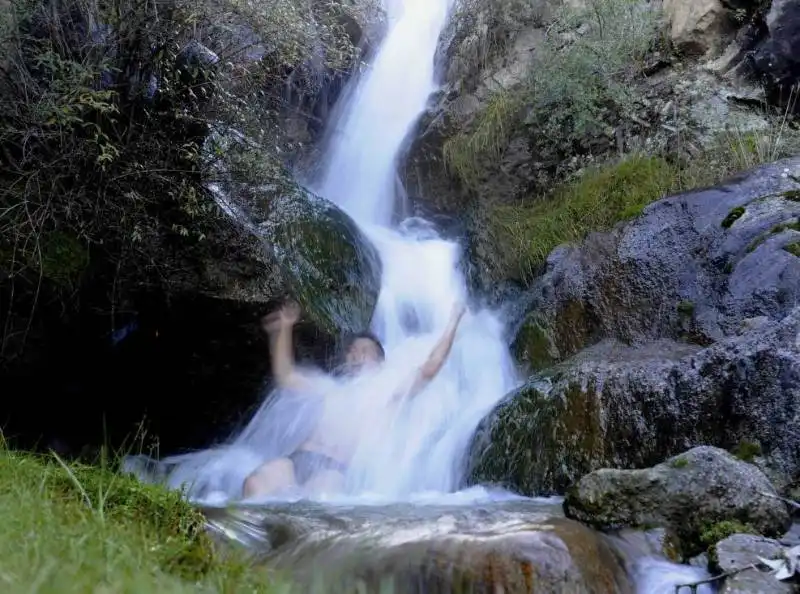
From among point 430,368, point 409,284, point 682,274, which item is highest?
point 409,284

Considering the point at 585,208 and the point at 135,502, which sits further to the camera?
the point at 585,208

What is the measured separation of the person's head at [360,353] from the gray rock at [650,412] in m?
1.54

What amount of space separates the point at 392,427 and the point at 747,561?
3304 mm

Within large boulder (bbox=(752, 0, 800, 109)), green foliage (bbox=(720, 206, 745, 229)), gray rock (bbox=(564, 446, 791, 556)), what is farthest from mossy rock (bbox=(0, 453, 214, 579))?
large boulder (bbox=(752, 0, 800, 109))

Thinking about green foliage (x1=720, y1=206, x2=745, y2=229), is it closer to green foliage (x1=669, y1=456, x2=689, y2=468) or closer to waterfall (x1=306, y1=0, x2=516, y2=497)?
waterfall (x1=306, y1=0, x2=516, y2=497)

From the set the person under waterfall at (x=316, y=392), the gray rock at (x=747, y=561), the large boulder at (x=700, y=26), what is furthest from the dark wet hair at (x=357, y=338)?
the large boulder at (x=700, y=26)

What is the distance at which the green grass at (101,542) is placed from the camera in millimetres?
1321

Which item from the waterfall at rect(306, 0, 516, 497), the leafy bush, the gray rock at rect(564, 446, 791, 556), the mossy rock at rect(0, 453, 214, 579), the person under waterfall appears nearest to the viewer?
the mossy rock at rect(0, 453, 214, 579)

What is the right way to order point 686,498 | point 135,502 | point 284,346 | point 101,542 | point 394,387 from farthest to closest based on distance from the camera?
1. point 394,387
2. point 284,346
3. point 686,498
4. point 135,502
5. point 101,542

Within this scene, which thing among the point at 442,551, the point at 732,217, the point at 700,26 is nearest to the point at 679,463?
the point at 442,551

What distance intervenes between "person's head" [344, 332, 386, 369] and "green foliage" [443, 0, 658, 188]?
3804mm

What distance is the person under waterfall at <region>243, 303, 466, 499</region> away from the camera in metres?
5.27

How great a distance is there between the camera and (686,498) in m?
3.67

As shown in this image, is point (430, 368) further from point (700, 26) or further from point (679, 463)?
point (700, 26)
